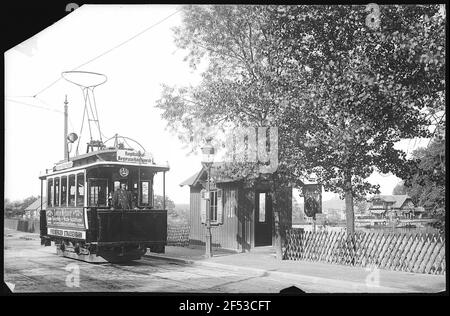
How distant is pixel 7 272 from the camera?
484 inches

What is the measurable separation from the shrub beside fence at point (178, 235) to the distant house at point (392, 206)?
877 centimetres

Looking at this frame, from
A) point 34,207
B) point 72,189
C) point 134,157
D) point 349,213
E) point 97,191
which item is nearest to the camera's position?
point 349,213

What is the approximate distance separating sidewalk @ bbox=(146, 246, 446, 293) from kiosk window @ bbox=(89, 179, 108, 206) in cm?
308

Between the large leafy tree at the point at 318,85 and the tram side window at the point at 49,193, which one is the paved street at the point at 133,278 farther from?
the large leafy tree at the point at 318,85

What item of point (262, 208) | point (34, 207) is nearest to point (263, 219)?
point (262, 208)

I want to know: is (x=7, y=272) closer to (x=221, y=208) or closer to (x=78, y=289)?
(x=78, y=289)

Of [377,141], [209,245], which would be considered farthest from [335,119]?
[209,245]

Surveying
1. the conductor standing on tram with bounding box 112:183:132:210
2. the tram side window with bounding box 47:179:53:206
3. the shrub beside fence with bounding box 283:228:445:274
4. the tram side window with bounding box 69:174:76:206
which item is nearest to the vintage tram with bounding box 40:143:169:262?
the tram side window with bounding box 69:174:76:206

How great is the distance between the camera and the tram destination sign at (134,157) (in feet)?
44.6

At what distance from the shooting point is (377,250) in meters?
12.6

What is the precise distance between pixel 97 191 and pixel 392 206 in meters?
8.10

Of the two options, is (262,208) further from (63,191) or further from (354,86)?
(354,86)

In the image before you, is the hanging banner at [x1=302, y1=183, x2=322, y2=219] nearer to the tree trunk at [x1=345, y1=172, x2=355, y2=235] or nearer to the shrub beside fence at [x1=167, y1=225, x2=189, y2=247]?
the tree trunk at [x1=345, y1=172, x2=355, y2=235]
